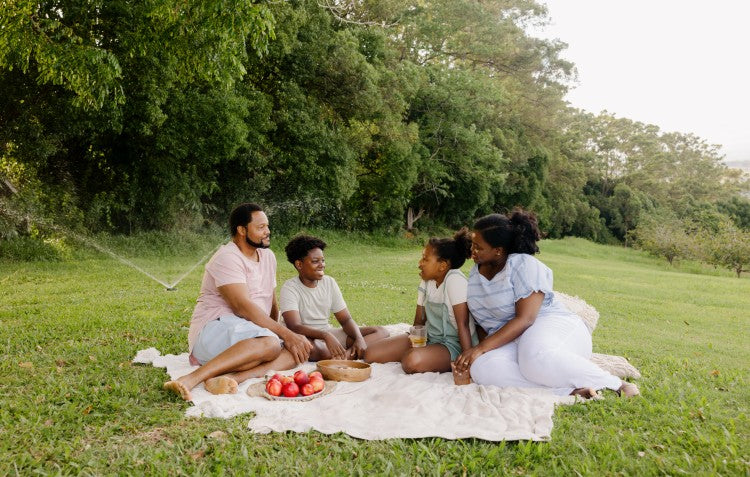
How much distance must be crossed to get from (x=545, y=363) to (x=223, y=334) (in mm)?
2727

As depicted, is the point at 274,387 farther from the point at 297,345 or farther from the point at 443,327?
the point at 443,327

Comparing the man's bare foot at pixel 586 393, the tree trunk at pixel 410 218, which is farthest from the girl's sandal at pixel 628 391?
the tree trunk at pixel 410 218

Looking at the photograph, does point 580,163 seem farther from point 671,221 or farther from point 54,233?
point 54,233

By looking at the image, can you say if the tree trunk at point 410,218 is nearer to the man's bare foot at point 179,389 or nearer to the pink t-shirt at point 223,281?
the pink t-shirt at point 223,281

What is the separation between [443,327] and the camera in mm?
5777

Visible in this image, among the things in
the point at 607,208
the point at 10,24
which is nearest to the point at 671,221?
the point at 607,208

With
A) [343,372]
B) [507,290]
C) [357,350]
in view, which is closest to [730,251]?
[507,290]

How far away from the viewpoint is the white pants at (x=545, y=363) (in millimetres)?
4953

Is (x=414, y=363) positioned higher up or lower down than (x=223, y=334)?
lower down

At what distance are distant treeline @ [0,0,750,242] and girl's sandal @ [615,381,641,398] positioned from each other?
6.07m

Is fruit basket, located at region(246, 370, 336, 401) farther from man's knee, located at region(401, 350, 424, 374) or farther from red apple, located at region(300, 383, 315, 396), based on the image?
man's knee, located at region(401, 350, 424, 374)

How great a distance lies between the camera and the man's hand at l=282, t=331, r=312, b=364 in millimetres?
5465

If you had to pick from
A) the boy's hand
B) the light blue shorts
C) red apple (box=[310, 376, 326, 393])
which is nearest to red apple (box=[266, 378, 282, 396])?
red apple (box=[310, 376, 326, 393])

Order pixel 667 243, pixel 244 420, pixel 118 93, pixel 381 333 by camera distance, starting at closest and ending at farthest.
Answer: pixel 244 420, pixel 381 333, pixel 118 93, pixel 667 243
